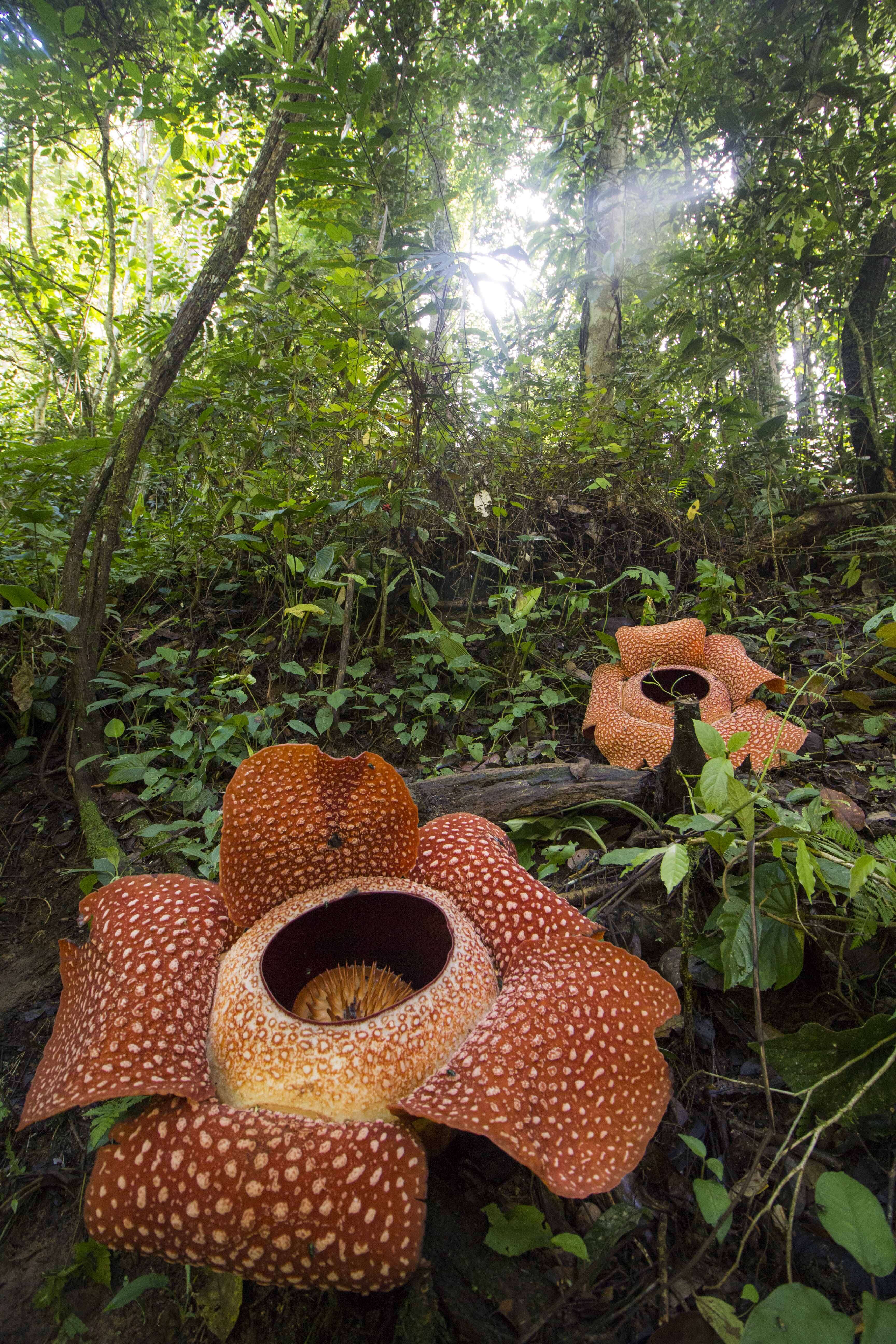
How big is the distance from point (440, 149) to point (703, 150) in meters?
3.59

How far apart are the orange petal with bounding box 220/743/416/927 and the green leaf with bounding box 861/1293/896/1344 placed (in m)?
1.06

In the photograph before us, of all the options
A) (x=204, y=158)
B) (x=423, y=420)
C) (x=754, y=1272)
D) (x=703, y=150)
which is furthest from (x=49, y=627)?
(x=703, y=150)

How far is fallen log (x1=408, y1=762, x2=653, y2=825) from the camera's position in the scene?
2.37 metres

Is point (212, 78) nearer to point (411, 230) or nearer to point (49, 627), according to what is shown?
point (411, 230)

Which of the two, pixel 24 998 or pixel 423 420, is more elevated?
pixel 423 420

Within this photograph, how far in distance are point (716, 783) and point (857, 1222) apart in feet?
2.44

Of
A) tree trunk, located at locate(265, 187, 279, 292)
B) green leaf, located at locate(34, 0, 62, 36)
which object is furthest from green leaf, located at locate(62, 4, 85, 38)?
tree trunk, located at locate(265, 187, 279, 292)

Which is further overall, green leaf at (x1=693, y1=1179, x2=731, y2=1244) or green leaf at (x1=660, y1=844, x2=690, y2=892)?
green leaf at (x1=660, y1=844, x2=690, y2=892)

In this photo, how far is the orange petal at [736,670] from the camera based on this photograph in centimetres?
324

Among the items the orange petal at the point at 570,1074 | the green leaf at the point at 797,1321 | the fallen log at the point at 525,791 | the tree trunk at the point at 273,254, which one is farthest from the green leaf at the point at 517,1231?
the tree trunk at the point at 273,254

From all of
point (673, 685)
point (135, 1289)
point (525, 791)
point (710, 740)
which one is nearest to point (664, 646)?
point (673, 685)

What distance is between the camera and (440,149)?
25.1 feet

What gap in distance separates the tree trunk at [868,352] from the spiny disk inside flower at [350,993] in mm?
5307

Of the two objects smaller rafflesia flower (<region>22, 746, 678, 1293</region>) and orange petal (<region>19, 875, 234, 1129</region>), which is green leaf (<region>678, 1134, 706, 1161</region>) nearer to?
smaller rafflesia flower (<region>22, 746, 678, 1293</region>)
